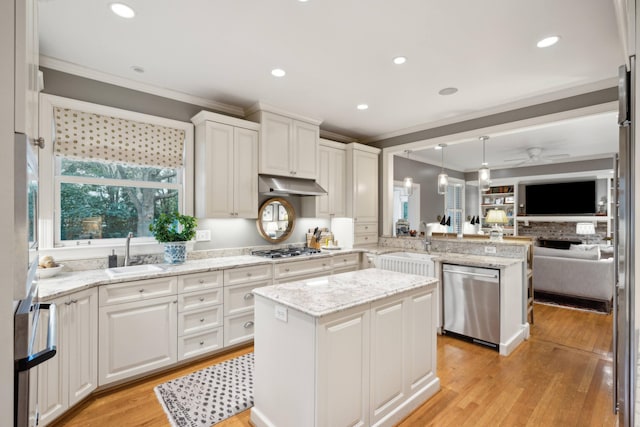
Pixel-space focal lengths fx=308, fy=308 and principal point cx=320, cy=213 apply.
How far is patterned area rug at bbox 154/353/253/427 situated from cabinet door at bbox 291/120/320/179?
7.69 feet

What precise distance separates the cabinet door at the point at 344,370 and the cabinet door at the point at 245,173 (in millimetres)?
2184

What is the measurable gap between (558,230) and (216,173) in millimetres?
8753

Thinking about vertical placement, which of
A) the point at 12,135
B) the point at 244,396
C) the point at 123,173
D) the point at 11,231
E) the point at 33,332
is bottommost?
the point at 244,396

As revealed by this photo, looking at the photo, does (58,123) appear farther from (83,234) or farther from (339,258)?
(339,258)

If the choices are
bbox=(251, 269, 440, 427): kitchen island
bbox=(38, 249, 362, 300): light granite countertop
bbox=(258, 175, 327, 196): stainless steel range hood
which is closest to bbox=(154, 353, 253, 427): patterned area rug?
bbox=(251, 269, 440, 427): kitchen island

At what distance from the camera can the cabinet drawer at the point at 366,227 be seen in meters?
4.76

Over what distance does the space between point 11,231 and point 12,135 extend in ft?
Answer: 0.75

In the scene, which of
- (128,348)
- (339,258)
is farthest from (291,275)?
(128,348)

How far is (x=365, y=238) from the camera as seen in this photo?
4863 millimetres

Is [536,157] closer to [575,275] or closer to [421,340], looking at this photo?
[575,275]

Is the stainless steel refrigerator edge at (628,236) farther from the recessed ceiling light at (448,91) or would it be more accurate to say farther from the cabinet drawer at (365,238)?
the cabinet drawer at (365,238)

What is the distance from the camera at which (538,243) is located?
8.09 m

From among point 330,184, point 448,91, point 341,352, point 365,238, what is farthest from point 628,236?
point 365,238

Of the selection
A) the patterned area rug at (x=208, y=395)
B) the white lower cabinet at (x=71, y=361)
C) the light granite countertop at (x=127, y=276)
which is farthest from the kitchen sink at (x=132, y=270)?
the patterned area rug at (x=208, y=395)
